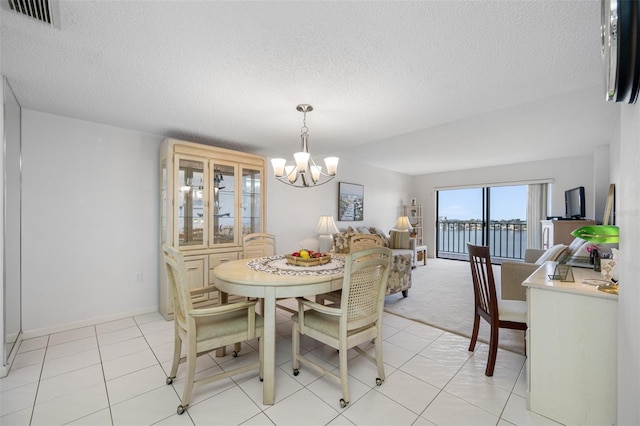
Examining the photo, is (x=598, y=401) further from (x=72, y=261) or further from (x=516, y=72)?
(x=72, y=261)

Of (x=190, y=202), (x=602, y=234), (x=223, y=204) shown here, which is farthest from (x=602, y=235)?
(x=190, y=202)

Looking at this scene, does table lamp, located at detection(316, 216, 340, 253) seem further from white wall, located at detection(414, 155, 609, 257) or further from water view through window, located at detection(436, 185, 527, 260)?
water view through window, located at detection(436, 185, 527, 260)

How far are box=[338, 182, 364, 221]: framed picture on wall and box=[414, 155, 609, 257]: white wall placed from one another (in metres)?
2.43

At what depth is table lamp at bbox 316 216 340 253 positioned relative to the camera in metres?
4.56

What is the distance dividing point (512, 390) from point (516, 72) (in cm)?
222

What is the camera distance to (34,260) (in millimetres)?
2605

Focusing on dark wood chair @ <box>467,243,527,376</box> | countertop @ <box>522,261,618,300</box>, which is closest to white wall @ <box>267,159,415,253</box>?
dark wood chair @ <box>467,243,527,376</box>

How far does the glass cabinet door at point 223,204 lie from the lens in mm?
3391

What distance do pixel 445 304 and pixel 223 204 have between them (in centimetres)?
322

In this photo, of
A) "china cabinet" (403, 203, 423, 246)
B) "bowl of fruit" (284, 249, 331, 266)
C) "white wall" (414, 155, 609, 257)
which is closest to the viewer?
"bowl of fruit" (284, 249, 331, 266)

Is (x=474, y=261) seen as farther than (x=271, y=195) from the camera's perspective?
No

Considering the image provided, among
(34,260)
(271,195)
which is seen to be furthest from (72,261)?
(271,195)

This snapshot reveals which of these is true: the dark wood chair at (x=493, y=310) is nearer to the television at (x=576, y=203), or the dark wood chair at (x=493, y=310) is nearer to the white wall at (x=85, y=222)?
the television at (x=576, y=203)

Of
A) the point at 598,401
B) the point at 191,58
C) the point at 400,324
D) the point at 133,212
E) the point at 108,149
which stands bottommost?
the point at 400,324
